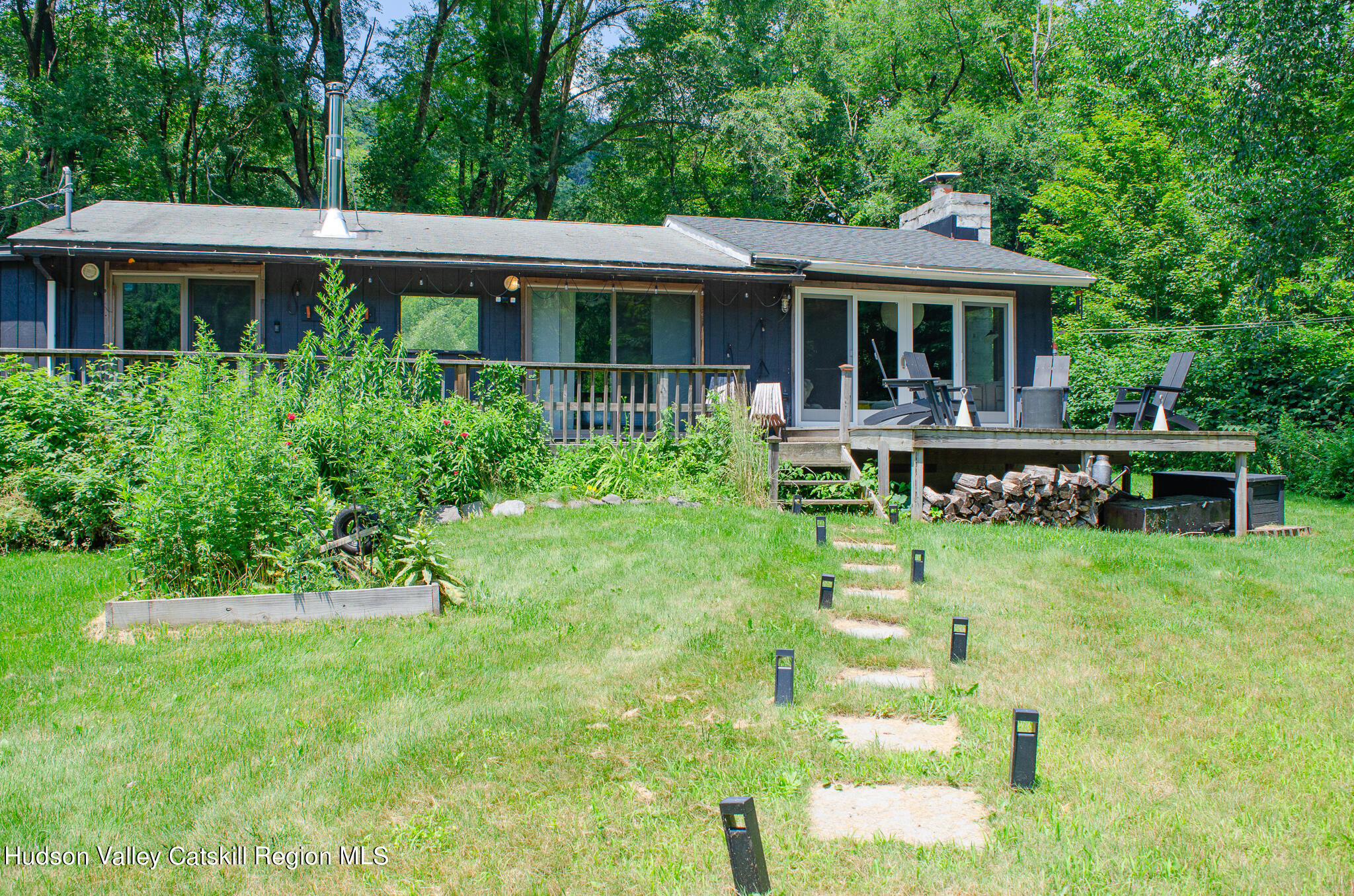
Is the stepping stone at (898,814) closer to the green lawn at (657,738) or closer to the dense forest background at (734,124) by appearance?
the green lawn at (657,738)

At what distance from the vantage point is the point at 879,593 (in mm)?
5156

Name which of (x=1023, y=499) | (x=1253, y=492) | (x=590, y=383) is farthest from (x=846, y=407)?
(x=1253, y=492)

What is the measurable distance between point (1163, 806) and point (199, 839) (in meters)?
2.77

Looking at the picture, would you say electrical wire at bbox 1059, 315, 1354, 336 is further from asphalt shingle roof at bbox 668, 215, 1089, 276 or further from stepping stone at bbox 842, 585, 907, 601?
stepping stone at bbox 842, 585, 907, 601

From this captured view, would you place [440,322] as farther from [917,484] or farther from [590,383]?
[917,484]

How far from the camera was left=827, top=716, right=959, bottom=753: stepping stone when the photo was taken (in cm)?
306

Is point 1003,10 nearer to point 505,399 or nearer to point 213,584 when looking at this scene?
point 505,399

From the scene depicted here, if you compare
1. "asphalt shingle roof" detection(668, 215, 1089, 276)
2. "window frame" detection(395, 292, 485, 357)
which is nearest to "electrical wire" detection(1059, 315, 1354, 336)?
"asphalt shingle roof" detection(668, 215, 1089, 276)

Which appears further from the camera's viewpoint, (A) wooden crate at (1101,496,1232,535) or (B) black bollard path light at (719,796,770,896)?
(A) wooden crate at (1101,496,1232,535)

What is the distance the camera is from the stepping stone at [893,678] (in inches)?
143

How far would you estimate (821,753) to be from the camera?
9.74 feet

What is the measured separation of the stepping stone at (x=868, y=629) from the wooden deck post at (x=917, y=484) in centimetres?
372

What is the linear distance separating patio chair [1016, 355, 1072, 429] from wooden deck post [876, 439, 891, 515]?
1.83 m

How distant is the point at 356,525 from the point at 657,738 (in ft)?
9.39
